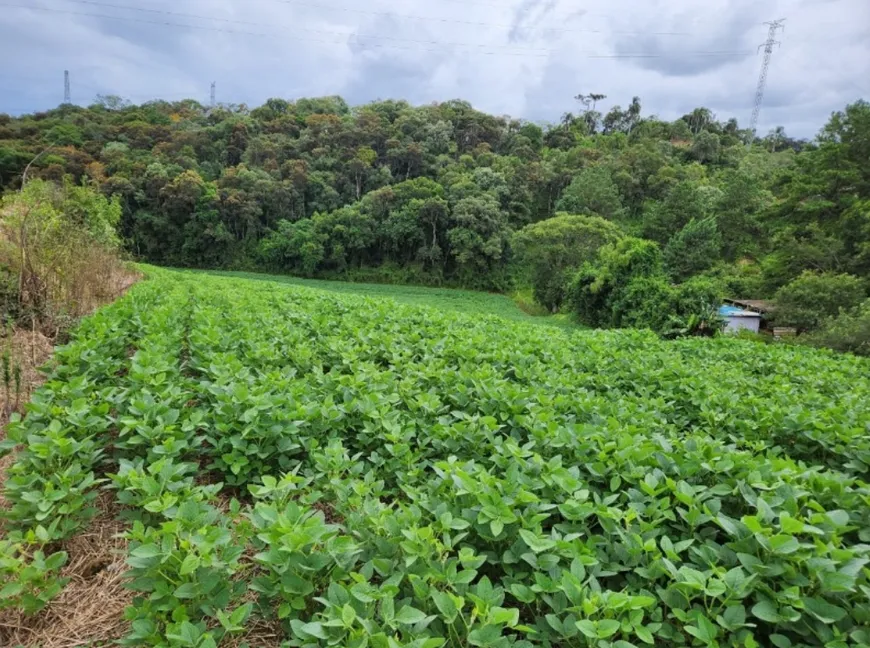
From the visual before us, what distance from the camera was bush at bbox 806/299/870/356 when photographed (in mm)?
12266

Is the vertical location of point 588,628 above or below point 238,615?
above

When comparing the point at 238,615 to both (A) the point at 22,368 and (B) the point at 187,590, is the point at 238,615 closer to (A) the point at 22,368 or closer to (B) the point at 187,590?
(B) the point at 187,590

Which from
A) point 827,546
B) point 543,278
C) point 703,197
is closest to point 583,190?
point 703,197

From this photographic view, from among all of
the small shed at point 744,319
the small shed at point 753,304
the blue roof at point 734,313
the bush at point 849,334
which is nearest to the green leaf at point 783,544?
the bush at point 849,334

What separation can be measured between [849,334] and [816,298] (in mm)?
4248

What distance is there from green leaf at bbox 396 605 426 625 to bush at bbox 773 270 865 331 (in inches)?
759

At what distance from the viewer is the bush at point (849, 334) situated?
12266 millimetres

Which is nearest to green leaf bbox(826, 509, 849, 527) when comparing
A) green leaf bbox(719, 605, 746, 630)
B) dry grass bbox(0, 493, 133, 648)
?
green leaf bbox(719, 605, 746, 630)

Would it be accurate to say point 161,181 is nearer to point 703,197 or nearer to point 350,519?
point 703,197

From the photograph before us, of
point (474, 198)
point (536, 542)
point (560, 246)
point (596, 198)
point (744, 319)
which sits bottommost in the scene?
point (744, 319)

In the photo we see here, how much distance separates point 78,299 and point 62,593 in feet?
19.7

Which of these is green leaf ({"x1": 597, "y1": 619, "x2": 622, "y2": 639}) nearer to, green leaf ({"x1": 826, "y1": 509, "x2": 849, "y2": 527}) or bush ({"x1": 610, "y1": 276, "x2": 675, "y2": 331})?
green leaf ({"x1": 826, "y1": 509, "x2": 849, "y2": 527})

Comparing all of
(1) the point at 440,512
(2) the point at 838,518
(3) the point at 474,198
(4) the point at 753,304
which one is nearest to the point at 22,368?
(1) the point at 440,512

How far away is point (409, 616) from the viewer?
1246 mm
